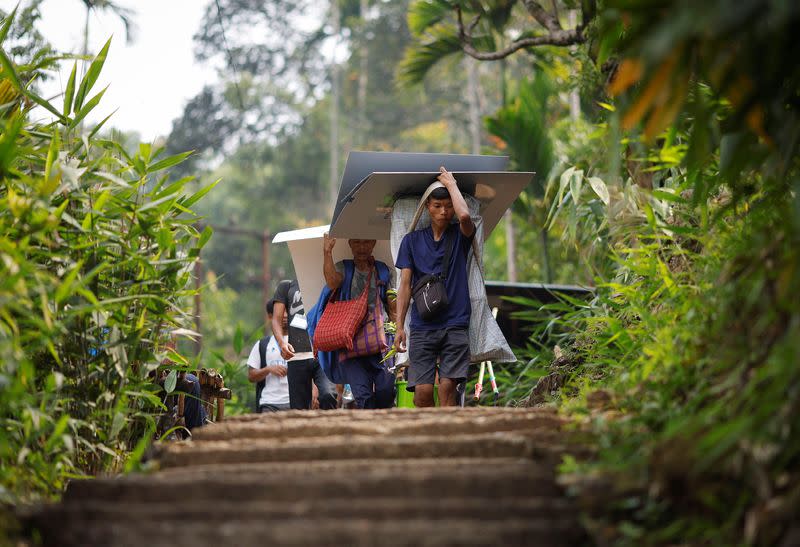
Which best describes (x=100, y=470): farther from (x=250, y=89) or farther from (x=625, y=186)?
(x=250, y=89)

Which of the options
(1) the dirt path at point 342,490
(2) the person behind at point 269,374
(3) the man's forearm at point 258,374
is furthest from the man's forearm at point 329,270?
(1) the dirt path at point 342,490

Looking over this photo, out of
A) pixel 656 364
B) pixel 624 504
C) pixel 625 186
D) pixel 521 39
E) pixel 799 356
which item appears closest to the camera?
pixel 799 356

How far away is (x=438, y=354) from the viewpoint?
607 centimetres

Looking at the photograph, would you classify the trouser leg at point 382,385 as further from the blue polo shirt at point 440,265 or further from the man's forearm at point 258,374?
the man's forearm at point 258,374

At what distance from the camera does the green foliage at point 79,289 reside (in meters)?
4.13

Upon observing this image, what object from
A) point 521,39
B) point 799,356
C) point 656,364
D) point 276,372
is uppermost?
point 521,39

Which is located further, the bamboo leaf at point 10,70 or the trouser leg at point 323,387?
the trouser leg at point 323,387

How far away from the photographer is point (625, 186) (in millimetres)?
7789

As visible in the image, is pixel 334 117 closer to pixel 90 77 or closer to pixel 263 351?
pixel 263 351

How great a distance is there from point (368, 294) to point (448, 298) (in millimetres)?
1193

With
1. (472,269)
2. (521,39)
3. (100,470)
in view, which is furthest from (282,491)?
(521,39)

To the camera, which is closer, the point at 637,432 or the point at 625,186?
the point at 637,432

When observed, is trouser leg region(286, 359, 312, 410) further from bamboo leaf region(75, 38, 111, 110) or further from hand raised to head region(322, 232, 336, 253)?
bamboo leaf region(75, 38, 111, 110)

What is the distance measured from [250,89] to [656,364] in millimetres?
38063
